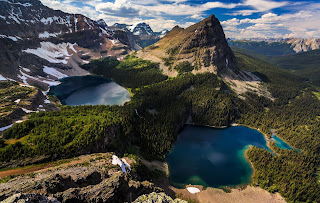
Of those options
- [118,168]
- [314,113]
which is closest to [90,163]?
[118,168]

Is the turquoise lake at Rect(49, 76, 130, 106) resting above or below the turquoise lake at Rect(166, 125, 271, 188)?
above

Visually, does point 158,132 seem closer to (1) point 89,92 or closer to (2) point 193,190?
(2) point 193,190

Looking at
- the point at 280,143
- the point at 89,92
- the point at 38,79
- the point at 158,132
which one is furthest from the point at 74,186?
the point at 38,79

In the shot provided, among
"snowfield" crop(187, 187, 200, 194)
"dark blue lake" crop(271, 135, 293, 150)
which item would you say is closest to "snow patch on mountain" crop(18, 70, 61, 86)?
"snowfield" crop(187, 187, 200, 194)

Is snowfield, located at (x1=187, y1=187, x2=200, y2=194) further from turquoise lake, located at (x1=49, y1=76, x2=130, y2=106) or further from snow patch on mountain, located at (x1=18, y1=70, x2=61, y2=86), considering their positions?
snow patch on mountain, located at (x1=18, y1=70, x2=61, y2=86)

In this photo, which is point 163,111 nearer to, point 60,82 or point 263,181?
point 263,181

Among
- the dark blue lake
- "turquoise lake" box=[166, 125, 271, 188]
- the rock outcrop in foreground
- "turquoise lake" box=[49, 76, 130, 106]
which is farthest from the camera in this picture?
"turquoise lake" box=[49, 76, 130, 106]
